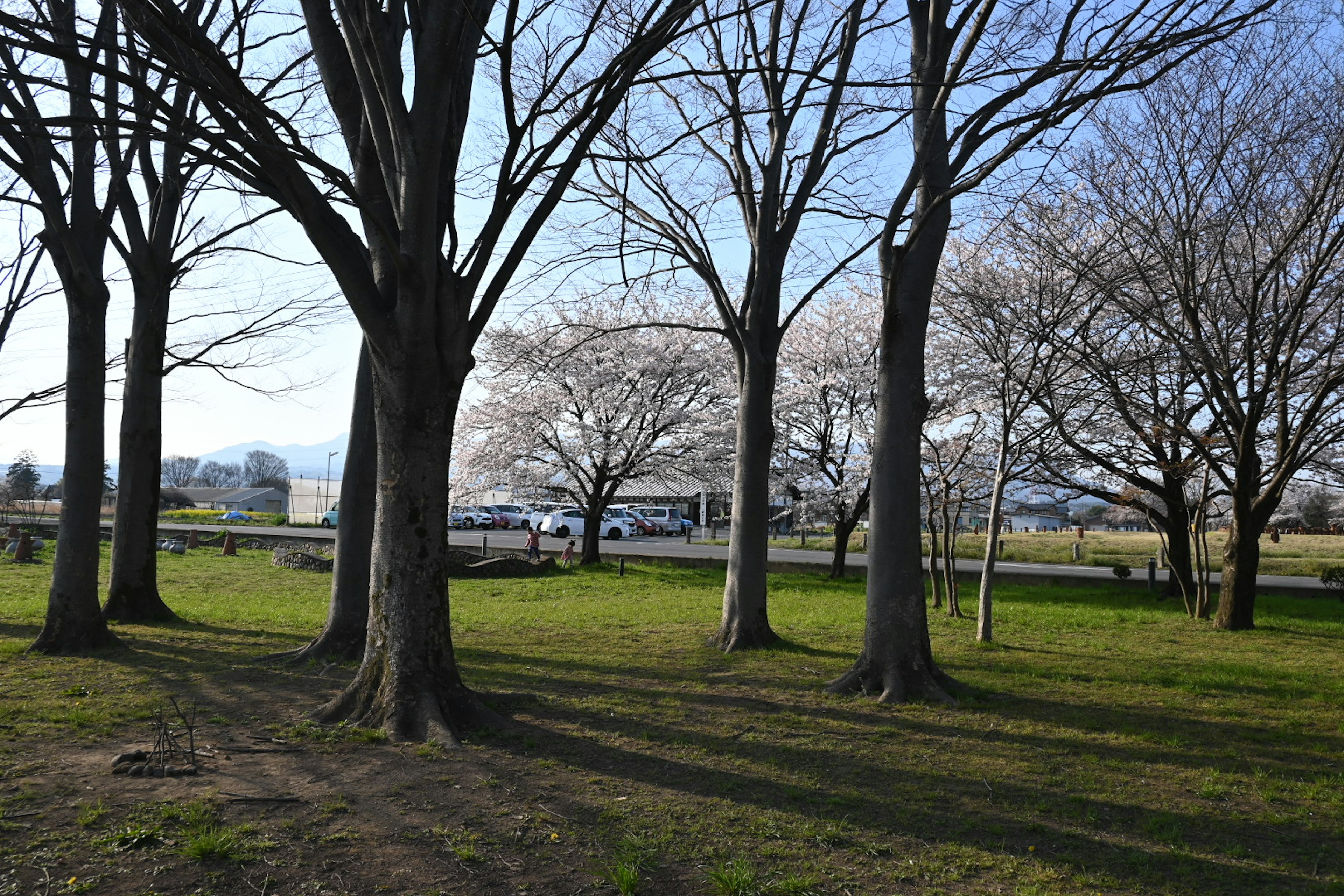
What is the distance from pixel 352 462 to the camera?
342 inches

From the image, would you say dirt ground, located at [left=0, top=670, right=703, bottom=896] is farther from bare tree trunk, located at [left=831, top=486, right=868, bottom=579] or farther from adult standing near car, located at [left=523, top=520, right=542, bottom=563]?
adult standing near car, located at [left=523, top=520, right=542, bottom=563]

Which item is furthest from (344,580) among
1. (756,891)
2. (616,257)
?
(756,891)

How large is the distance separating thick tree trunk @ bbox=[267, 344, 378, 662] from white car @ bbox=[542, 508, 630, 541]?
29.4 meters

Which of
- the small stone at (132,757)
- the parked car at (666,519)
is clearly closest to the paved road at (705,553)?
the parked car at (666,519)

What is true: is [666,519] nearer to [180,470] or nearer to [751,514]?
[751,514]

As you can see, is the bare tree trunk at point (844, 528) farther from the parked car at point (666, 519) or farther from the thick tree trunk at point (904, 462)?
the parked car at point (666, 519)

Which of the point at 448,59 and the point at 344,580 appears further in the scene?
the point at 344,580

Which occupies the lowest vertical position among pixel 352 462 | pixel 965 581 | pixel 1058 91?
pixel 965 581

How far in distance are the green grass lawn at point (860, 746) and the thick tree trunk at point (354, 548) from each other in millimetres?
696

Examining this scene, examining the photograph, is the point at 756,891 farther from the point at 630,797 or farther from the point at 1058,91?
the point at 1058,91

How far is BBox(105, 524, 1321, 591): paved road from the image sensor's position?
21875 mm

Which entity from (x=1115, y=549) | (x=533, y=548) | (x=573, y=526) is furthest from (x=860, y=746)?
(x=573, y=526)

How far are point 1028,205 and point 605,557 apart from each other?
18.3 meters

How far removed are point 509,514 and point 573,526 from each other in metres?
11.8
